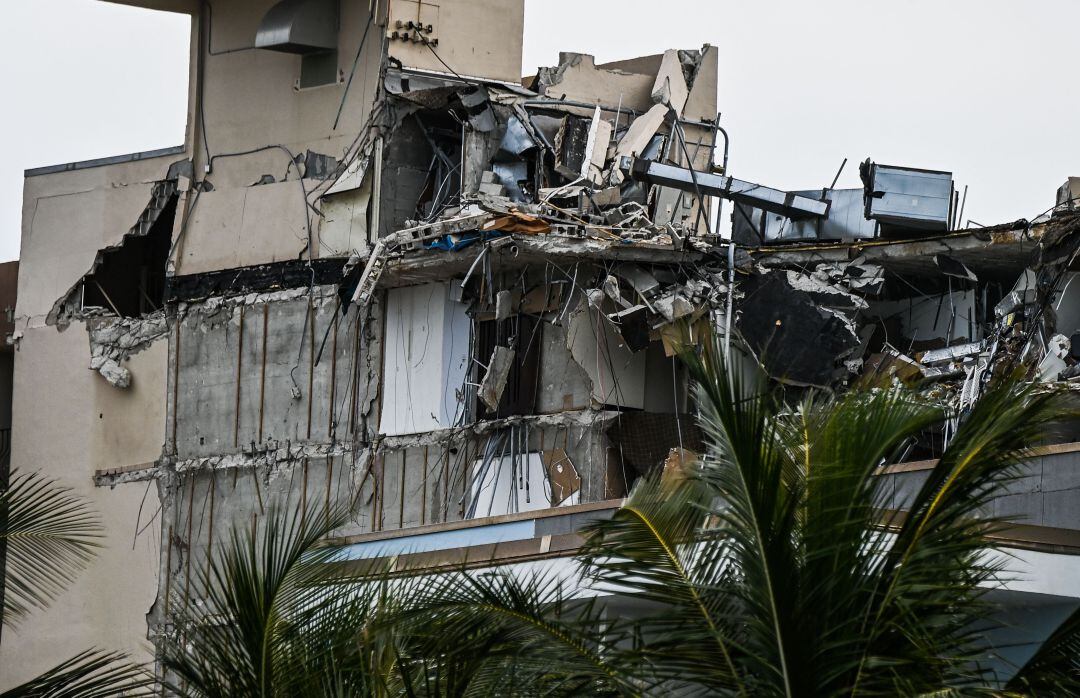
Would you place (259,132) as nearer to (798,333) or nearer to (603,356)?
(603,356)

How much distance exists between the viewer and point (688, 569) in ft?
26.3

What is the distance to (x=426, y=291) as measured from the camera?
22.8 metres

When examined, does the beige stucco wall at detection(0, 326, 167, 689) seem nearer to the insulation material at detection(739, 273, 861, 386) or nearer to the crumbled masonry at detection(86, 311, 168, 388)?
the crumbled masonry at detection(86, 311, 168, 388)

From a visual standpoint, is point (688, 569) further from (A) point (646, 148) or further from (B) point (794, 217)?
(A) point (646, 148)

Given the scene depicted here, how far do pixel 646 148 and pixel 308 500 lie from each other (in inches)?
258

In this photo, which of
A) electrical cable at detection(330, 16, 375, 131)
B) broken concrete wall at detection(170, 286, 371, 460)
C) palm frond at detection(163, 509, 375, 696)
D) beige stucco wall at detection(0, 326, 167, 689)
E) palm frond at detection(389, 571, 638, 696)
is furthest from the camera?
beige stucco wall at detection(0, 326, 167, 689)

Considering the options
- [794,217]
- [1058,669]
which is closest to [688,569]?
[1058,669]

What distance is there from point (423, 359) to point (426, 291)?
889mm

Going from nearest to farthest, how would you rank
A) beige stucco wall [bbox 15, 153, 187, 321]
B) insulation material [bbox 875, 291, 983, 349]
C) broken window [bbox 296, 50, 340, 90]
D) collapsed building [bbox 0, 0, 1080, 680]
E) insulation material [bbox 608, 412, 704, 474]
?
collapsed building [bbox 0, 0, 1080, 680]
insulation material [bbox 875, 291, 983, 349]
insulation material [bbox 608, 412, 704, 474]
broken window [bbox 296, 50, 340, 90]
beige stucco wall [bbox 15, 153, 187, 321]

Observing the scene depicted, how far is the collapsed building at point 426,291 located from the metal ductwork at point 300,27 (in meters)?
0.05

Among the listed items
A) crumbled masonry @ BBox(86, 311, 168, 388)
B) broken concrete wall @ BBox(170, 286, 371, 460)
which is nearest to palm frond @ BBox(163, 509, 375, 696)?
broken concrete wall @ BBox(170, 286, 371, 460)

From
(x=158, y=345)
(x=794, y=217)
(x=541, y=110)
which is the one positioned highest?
(x=541, y=110)

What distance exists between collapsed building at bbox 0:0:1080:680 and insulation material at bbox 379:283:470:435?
36 millimetres

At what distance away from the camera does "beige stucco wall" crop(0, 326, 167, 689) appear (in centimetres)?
2544
